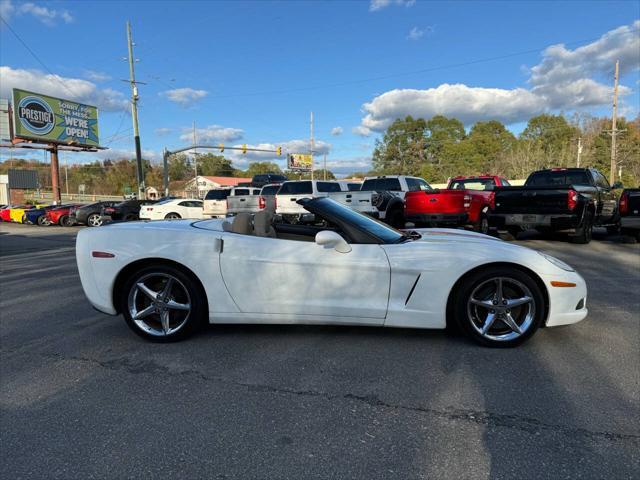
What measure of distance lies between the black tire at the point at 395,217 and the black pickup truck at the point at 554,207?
3.07m

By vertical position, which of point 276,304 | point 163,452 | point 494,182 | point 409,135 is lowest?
point 163,452

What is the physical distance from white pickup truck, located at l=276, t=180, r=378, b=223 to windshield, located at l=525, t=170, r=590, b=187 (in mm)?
4521

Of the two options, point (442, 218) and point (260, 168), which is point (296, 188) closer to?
point (442, 218)

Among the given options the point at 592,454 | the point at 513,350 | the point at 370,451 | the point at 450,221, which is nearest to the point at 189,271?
the point at 370,451

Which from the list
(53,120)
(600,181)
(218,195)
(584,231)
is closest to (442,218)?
(584,231)

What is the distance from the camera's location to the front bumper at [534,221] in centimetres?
970

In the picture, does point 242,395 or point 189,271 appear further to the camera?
point 189,271

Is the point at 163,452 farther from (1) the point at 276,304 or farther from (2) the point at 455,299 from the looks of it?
(2) the point at 455,299

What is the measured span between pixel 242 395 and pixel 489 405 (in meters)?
1.60

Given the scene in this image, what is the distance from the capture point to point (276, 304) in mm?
3678

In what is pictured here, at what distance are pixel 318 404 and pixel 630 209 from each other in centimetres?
1035

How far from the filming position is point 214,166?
120375 millimetres

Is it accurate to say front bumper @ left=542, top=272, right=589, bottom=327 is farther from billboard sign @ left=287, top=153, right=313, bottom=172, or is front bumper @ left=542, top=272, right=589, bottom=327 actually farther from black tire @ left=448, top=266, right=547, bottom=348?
billboard sign @ left=287, top=153, right=313, bottom=172

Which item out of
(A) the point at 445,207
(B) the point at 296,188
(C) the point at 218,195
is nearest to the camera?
(A) the point at 445,207
